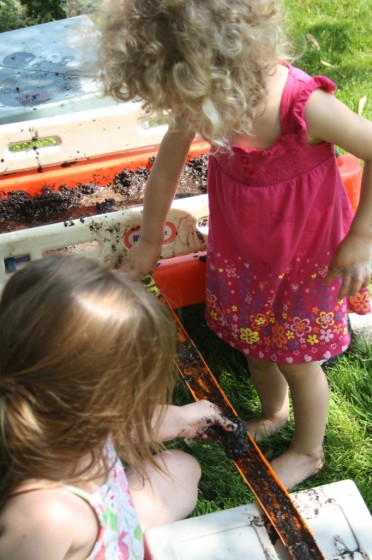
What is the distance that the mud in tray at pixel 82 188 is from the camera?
7.75 feet

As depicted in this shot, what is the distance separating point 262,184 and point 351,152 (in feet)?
0.64

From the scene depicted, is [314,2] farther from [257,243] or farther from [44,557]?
[44,557]

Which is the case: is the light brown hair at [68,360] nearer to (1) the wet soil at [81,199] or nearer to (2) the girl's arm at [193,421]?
(2) the girl's arm at [193,421]

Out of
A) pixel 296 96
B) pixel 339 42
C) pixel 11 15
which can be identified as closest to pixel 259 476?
pixel 296 96

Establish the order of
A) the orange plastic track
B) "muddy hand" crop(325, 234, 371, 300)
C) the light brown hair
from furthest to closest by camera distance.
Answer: "muddy hand" crop(325, 234, 371, 300) → the orange plastic track → the light brown hair

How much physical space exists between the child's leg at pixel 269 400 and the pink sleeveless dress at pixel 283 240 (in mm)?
126

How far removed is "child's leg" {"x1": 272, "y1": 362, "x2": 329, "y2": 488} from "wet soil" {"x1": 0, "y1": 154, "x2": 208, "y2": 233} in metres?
0.84

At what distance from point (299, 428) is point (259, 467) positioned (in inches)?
10.1

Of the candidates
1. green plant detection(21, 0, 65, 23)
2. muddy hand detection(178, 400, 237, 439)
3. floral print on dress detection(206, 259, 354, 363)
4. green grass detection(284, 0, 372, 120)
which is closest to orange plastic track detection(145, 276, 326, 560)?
muddy hand detection(178, 400, 237, 439)

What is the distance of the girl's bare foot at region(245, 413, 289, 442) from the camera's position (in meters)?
1.93

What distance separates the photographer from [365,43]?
12.0 ft

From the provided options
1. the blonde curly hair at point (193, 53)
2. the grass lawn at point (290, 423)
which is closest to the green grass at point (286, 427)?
the grass lawn at point (290, 423)

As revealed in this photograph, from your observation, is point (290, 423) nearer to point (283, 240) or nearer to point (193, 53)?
point (283, 240)

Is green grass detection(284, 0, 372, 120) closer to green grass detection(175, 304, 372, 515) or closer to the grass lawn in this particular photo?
the grass lawn
